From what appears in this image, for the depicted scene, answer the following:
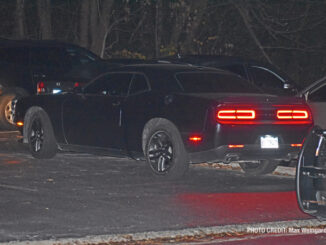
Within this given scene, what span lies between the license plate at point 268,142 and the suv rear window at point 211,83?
118 centimetres

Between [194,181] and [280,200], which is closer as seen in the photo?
[280,200]

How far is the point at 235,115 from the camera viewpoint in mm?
12070

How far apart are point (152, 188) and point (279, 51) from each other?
62.5 feet

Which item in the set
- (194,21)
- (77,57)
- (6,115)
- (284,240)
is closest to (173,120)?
(284,240)

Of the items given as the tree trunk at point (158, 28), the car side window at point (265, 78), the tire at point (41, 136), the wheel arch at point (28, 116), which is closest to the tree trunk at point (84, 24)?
the tree trunk at point (158, 28)

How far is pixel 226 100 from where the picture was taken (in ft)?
39.6

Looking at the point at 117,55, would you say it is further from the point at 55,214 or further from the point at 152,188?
the point at 55,214

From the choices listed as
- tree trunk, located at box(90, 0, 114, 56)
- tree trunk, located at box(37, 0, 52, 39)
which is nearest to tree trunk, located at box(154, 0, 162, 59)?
tree trunk, located at box(90, 0, 114, 56)

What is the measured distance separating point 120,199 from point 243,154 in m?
2.01

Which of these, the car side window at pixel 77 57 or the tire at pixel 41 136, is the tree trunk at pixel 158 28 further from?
the tire at pixel 41 136

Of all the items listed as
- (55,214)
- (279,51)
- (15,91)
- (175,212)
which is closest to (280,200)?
(175,212)

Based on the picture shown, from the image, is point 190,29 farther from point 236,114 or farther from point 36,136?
point 236,114

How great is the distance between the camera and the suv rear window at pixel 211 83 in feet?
42.9

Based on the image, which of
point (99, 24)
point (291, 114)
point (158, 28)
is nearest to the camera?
point (291, 114)
